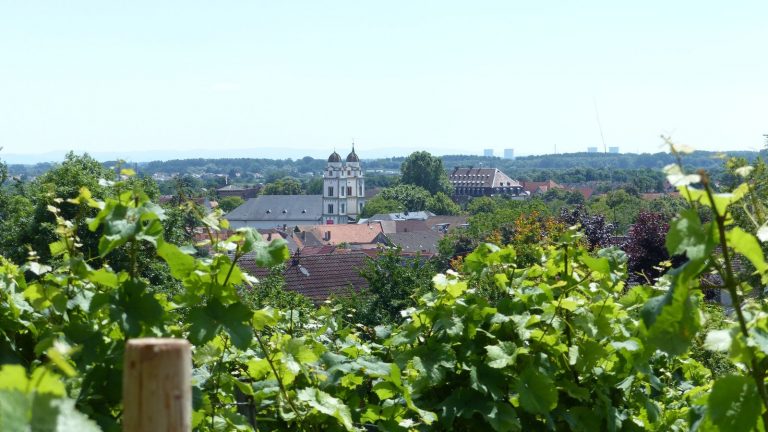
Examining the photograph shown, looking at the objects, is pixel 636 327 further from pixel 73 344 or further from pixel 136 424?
pixel 136 424

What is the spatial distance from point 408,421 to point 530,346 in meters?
0.38

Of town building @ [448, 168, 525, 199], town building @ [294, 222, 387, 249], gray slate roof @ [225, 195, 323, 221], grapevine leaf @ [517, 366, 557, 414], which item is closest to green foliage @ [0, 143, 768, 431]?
grapevine leaf @ [517, 366, 557, 414]

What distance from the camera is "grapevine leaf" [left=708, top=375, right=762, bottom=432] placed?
156 cm

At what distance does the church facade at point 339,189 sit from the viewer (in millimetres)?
118125

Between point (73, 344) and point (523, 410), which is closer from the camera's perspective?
point (73, 344)

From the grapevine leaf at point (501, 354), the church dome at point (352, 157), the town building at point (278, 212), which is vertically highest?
the grapevine leaf at point (501, 354)

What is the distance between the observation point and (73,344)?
2.03 m

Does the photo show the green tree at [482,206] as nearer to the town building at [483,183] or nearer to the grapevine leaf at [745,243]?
the town building at [483,183]

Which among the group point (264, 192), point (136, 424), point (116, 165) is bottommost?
point (264, 192)

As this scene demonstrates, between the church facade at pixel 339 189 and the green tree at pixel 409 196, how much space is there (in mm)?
5763

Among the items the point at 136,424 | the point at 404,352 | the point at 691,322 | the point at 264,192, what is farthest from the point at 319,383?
the point at 264,192

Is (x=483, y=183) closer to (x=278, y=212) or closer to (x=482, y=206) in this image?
(x=278, y=212)

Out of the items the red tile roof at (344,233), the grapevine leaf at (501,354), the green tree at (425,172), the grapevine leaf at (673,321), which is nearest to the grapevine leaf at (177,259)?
the grapevine leaf at (501,354)

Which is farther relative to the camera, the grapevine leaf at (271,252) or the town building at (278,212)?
the town building at (278,212)
